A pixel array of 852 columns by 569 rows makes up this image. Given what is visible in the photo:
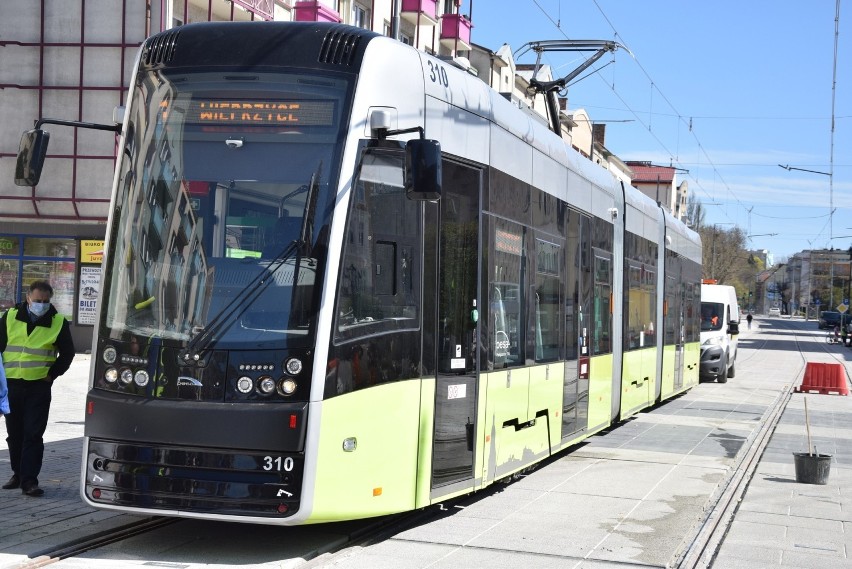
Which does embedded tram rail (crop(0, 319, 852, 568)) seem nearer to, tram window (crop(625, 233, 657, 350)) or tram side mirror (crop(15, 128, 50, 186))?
tram side mirror (crop(15, 128, 50, 186))

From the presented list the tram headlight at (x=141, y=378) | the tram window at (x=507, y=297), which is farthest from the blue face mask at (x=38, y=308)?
the tram window at (x=507, y=297)

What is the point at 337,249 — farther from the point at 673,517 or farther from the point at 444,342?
the point at 673,517

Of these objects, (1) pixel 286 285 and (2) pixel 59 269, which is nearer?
(1) pixel 286 285

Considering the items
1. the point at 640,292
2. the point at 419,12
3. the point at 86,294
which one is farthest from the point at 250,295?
the point at 419,12

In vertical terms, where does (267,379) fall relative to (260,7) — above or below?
below

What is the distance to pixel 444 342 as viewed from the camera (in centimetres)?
895

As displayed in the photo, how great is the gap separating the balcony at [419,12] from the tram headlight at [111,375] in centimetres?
3156

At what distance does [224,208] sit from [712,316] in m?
27.7

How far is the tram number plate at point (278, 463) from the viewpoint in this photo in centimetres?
737

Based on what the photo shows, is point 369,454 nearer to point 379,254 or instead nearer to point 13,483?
point 379,254

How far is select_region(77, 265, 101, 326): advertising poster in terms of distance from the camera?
1151 inches

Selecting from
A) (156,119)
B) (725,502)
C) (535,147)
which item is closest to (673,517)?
(725,502)

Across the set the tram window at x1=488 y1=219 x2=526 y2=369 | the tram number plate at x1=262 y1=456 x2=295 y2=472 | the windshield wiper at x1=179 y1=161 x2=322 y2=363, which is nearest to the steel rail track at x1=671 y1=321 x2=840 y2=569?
the tram window at x1=488 y1=219 x2=526 y2=369

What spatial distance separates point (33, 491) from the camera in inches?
380
